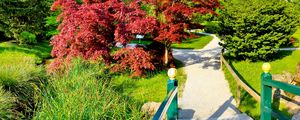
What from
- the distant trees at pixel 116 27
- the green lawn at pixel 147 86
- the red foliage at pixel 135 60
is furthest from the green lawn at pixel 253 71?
the red foliage at pixel 135 60

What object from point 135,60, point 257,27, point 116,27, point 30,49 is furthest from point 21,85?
point 30,49

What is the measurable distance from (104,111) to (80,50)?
20.7 ft

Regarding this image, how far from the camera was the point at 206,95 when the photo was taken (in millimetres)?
9156

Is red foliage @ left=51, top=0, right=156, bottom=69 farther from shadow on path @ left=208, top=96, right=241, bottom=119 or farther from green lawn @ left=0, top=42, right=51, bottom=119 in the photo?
shadow on path @ left=208, top=96, right=241, bottom=119

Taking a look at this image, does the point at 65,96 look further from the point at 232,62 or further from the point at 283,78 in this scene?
the point at 232,62

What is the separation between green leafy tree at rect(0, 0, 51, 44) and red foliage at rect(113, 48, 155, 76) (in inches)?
407

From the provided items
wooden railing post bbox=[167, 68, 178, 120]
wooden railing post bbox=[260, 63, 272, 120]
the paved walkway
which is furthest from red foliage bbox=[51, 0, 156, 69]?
wooden railing post bbox=[260, 63, 272, 120]

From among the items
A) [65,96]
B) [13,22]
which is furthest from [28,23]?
[65,96]

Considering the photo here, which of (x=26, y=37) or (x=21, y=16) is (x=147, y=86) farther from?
(x=21, y=16)

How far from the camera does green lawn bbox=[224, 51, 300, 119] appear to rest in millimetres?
8203

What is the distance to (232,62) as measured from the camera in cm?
1412

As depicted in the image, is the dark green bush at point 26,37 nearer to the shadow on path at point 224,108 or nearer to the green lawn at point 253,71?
the green lawn at point 253,71

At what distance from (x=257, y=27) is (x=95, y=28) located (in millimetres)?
6057

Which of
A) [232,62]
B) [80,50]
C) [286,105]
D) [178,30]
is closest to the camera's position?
[286,105]
